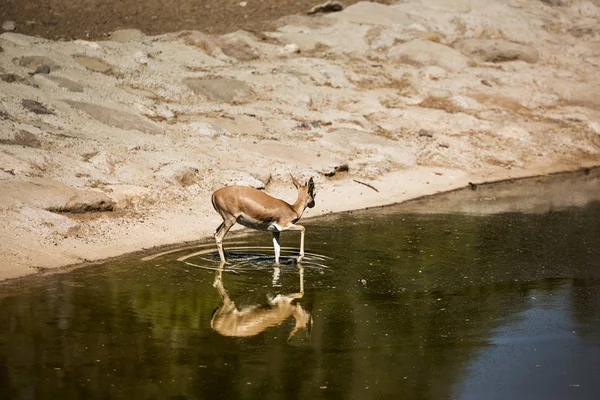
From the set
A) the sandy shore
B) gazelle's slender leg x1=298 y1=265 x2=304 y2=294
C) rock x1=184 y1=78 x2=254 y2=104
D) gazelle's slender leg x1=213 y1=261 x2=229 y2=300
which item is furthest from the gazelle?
rock x1=184 y1=78 x2=254 y2=104

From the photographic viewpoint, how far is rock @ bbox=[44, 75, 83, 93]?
22.4 meters

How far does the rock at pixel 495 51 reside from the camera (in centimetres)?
3069

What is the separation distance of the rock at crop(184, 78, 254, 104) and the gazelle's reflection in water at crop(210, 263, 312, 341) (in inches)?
479

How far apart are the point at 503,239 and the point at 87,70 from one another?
12.7 meters

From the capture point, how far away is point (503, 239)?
16.5 metres

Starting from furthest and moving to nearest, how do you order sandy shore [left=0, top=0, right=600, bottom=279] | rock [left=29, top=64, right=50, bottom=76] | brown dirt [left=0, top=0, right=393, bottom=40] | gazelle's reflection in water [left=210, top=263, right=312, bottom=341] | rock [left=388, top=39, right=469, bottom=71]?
brown dirt [left=0, top=0, right=393, bottom=40] → rock [left=388, top=39, right=469, bottom=71] → rock [left=29, top=64, right=50, bottom=76] → sandy shore [left=0, top=0, right=600, bottom=279] → gazelle's reflection in water [left=210, top=263, right=312, bottom=341]

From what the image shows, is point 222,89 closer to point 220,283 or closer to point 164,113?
point 164,113

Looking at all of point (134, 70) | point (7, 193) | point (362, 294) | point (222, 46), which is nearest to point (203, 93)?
point (134, 70)

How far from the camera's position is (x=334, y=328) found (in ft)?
36.9

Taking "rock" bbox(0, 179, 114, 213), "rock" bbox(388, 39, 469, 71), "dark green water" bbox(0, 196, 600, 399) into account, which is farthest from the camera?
"rock" bbox(388, 39, 469, 71)

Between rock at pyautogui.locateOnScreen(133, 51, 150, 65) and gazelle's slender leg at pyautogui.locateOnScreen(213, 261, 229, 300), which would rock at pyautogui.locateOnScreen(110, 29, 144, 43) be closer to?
rock at pyautogui.locateOnScreen(133, 51, 150, 65)

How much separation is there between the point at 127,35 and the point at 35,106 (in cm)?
870

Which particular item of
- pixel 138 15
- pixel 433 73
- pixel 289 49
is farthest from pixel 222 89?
pixel 138 15

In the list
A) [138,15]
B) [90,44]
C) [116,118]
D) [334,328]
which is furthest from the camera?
[138,15]
